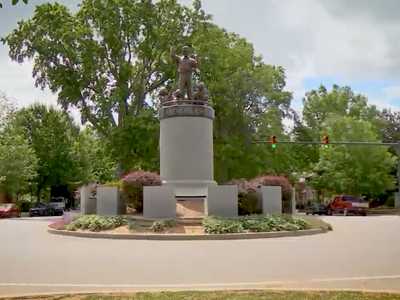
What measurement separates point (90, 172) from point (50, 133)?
10.0 meters

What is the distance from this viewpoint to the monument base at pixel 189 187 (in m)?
23.6

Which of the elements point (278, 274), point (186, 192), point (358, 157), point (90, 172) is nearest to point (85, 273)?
point (278, 274)

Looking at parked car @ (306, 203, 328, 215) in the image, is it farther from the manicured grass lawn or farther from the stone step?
the manicured grass lawn

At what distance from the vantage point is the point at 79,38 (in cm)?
4053

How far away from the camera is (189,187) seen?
78.9 feet

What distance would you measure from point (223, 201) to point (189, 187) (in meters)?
3.78

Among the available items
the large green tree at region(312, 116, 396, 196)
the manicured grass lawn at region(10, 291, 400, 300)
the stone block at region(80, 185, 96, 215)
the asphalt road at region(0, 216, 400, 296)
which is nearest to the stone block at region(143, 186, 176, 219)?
the asphalt road at region(0, 216, 400, 296)

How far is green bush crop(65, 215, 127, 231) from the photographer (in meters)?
19.7

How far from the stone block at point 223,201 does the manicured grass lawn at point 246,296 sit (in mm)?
12550

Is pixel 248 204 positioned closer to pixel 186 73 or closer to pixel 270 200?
pixel 270 200

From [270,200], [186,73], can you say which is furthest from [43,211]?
[270,200]

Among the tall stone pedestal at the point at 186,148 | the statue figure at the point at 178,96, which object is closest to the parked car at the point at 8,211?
the tall stone pedestal at the point at 186,148

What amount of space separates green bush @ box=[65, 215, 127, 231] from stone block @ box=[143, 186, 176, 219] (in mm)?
1030

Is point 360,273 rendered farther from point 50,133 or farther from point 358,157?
point 50,133
